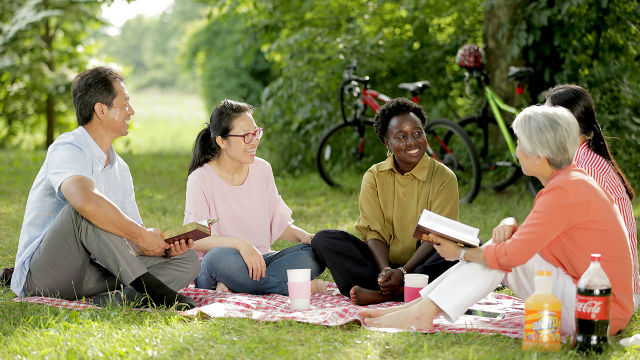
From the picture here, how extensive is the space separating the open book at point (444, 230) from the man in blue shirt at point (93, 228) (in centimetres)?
124

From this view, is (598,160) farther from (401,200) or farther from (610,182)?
(401,200)

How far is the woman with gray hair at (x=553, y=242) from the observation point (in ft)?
10.1

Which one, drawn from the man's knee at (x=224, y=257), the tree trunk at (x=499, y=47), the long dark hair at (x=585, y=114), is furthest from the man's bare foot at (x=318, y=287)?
the tree trunk at (x=499, y=47)

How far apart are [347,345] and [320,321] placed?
36cm

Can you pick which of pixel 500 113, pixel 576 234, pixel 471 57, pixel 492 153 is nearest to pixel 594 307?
pixel 576 234

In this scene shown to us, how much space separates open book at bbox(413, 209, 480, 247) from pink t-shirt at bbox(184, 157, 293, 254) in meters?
1.35

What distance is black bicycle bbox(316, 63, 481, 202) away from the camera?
7426 mm

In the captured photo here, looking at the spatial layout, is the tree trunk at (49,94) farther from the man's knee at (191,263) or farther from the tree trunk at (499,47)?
the man's knee at (191,263)

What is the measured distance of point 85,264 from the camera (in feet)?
12.4

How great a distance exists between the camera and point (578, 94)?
13.0 ft

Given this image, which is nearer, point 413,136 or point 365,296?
point 365,296

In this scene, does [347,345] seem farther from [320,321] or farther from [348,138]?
[348,138]

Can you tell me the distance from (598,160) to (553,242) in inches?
27.6

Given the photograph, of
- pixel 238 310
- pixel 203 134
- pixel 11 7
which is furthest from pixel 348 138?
pixel 11 7
